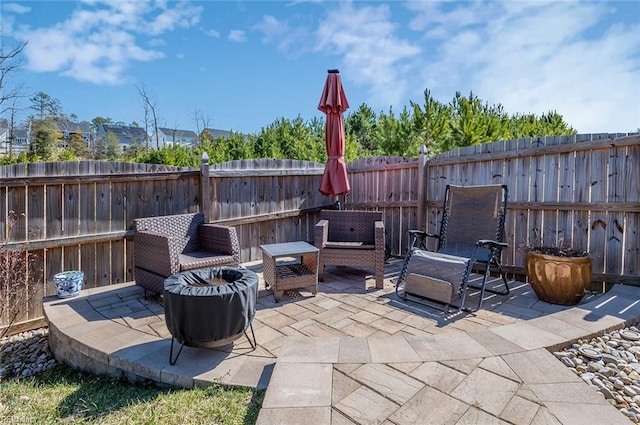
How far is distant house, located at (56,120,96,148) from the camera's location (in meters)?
23.6

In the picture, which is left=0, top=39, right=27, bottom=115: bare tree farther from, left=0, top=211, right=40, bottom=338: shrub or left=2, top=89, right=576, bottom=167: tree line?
left=0, top=211, right=40, bottom=338: shrub

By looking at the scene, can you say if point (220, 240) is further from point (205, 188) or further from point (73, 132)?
point (73, 132)

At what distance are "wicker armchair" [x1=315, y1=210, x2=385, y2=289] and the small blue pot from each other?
2650 millimetres

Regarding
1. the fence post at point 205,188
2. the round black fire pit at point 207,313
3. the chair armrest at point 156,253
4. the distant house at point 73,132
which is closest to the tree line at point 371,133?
the distant house at point 73,132

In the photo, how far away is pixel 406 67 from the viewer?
7.45 meters

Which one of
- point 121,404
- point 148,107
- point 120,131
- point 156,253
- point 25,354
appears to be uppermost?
point 120,131

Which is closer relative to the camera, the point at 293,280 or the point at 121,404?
the point at 121,404

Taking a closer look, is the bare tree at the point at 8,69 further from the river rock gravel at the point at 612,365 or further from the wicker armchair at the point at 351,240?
the river rock gravel at the point at 612,365

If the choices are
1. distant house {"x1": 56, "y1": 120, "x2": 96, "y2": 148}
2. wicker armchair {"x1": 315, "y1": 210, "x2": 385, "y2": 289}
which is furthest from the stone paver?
distant house {"x1": 56, "y1": 120, "x2": 96, "y2": 148}

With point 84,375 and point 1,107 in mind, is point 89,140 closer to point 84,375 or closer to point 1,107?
point 1,107

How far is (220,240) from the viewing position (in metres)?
3.96

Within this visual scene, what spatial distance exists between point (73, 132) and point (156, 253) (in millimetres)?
28966

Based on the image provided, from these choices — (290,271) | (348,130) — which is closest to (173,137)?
(348,130)

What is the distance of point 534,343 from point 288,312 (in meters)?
2.03
